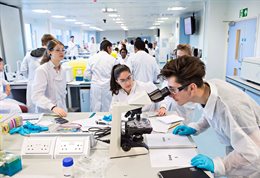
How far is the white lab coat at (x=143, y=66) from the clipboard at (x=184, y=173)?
283cm

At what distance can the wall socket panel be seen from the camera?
123 centimetres

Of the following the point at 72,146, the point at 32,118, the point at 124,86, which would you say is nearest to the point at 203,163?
the point at 72,146

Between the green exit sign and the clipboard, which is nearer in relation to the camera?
the clipboard

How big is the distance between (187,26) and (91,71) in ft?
17.6

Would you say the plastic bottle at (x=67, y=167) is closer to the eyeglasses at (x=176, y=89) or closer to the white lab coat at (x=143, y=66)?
the eyeglasses at (x=176, y=89)

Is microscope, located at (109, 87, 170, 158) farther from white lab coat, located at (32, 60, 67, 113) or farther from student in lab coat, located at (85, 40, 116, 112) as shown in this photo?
student in lab coat, located at (85, 40, 116, 112)

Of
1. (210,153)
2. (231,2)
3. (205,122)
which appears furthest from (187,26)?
(205,122)

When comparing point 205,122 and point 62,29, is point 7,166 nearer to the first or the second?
point 205,122

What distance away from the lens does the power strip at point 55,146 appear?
48.6 inches

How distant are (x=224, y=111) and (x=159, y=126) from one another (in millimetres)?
580

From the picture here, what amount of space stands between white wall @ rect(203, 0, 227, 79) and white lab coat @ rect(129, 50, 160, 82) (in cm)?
173

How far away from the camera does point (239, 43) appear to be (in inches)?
175

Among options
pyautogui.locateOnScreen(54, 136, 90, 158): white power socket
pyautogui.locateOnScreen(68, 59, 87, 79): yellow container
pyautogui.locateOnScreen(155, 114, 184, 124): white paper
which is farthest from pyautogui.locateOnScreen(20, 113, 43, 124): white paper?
pyautogui.locateOnScreen(68, 59, 87, 79): yellow container

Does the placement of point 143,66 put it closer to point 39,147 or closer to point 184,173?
point 39,147
